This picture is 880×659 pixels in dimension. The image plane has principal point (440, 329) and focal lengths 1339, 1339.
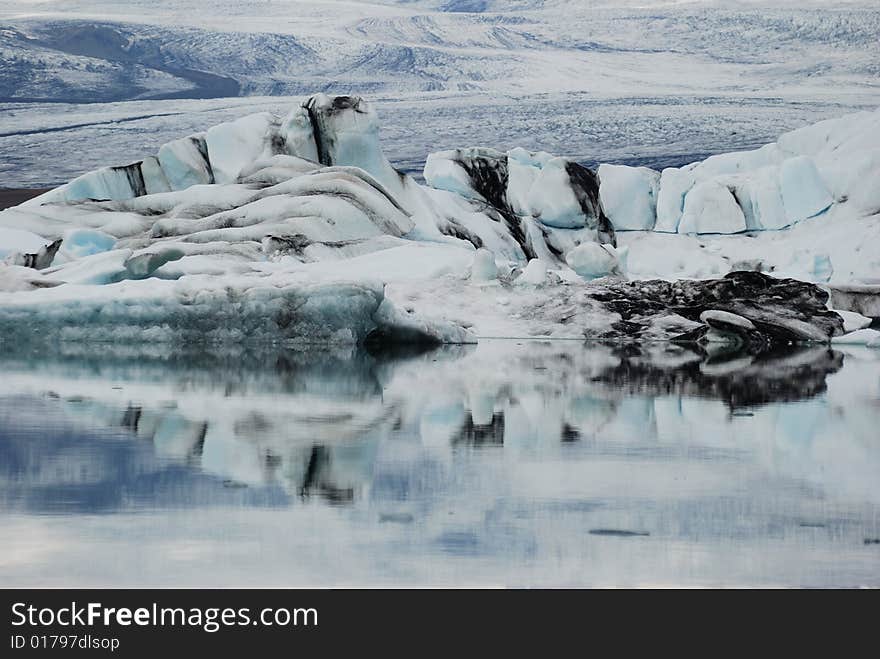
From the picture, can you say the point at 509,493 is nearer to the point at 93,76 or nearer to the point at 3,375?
the point at 3,375

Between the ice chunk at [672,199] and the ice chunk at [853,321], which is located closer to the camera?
the ice chunk at [853,321]

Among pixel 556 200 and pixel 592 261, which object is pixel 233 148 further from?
pixel 592 261

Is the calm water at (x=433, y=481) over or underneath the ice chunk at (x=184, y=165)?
underneath

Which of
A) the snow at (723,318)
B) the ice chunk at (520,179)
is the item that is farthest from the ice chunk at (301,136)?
the snow at (723,318)

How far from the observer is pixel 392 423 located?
482 cm

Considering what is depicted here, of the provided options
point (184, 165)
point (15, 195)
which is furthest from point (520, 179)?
point (15, 195)

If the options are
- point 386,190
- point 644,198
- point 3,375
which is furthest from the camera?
point 644,198

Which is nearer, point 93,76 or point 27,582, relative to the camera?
point 27,582

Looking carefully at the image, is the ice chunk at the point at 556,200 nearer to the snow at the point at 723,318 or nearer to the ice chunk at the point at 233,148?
the ice chunk at the point at 233,148

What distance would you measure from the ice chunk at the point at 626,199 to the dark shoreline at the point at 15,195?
47.1 ft

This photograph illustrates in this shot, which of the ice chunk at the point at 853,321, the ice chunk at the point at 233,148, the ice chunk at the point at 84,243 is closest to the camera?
the ice chunk at the point at 853,321

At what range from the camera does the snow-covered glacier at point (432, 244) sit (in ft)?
29.3
